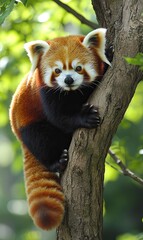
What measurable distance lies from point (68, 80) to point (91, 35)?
348mm

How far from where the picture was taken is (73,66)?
3814 mm

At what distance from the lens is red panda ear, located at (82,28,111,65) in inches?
150

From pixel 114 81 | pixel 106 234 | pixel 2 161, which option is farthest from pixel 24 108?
pixel 2 161

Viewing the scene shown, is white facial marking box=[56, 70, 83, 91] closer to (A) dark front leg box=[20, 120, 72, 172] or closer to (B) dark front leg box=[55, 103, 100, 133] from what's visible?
(B) dark front leg box=[55, 103, 100, 133]

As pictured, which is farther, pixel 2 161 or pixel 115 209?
pixel 2 161

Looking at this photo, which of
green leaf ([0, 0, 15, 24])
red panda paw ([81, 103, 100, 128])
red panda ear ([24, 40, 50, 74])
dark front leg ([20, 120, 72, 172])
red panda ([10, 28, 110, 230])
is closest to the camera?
green leaf ([0, 0, 15, 24])

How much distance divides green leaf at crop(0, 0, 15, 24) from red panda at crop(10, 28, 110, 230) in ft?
1.66

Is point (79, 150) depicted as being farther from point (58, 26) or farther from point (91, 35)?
point (58, 26)

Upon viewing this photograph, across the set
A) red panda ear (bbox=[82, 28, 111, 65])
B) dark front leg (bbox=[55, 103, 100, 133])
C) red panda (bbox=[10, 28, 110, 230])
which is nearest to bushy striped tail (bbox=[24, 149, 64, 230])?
red panda (bbox=[10, 28, 110, 230])

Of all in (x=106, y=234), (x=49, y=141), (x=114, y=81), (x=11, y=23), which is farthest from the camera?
(x=106, y=234)

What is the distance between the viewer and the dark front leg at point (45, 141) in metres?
4.09

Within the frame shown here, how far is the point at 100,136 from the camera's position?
3.54 m

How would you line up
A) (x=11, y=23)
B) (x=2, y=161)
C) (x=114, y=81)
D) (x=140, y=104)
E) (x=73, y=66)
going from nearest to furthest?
(x=114, y=81)
(x=73, y=66)
(x=11, y=23)
(x=140, y=104)
(x=2, y=161)

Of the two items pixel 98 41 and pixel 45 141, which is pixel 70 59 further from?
pixel 45 141
